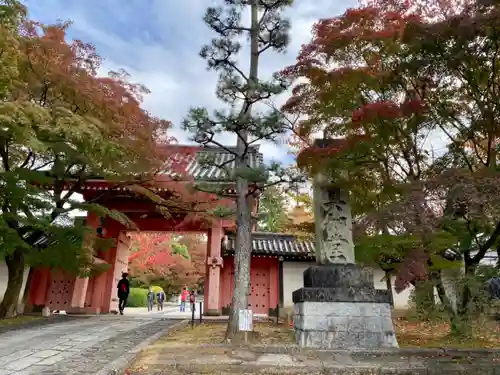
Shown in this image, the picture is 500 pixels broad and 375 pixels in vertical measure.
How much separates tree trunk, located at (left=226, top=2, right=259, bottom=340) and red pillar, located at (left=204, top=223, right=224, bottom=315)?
6.19 metres

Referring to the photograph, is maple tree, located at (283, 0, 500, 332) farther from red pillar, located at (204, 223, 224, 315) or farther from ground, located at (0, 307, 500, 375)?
red pillar, located at (204, 223, 224, 315)

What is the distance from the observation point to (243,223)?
7.52 m

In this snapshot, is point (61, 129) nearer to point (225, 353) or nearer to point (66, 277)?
point (225, 353)

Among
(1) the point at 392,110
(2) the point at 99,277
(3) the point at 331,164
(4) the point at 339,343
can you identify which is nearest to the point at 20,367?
(4) the point at 339,343

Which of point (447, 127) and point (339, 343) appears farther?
point (447, 127)

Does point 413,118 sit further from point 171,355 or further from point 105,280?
point 105,280

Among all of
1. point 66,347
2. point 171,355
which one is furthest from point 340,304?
point 66,347

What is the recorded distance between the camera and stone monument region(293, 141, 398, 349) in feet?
21.3

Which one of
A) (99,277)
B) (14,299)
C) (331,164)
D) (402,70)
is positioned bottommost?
(14,299)

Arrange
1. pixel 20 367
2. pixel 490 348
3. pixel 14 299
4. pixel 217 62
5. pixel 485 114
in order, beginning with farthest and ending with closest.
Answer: pixel 14 299 → pixel 217 62 → pixel 485 114 → pixel 490 348 → pixel 20 367

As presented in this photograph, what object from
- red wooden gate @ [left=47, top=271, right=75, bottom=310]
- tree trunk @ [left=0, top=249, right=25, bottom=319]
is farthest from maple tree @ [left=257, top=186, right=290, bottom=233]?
red wooden gate @ [left=47, top=271, right=75, bottom=310]

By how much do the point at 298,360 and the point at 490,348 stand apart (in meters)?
3.17

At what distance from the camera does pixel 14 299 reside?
11188 millimetres

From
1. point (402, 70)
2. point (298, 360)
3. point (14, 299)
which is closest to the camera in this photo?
point (298, 360)
